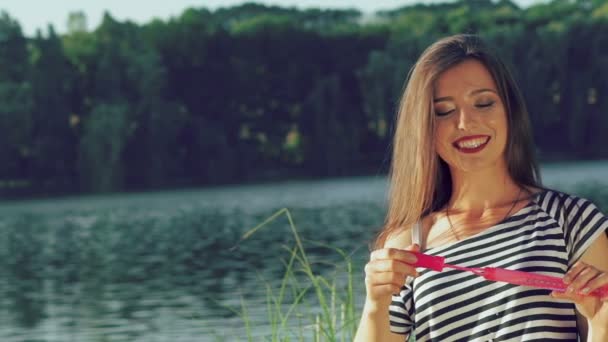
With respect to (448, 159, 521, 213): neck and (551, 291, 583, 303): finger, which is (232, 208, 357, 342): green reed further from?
(551, 291, 583, 303): finger

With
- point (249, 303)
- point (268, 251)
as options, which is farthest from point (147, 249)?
point (249, 303)

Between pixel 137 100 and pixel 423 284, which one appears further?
pixel 137 100

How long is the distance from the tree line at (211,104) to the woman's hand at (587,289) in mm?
48284

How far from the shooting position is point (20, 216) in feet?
141

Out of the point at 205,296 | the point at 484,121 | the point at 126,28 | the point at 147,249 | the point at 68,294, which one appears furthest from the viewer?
the point at 126,28

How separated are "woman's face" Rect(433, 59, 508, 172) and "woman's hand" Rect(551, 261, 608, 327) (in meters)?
0.34

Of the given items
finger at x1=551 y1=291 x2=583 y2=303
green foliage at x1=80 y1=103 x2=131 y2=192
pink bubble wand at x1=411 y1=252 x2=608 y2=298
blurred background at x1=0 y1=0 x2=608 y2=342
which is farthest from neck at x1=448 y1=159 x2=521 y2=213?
green foliage at x1=80 y1=103 x2=131 y2=192

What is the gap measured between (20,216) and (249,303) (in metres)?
27.7

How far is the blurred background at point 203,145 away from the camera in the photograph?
20.6m

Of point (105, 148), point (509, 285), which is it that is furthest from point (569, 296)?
point (105, 148)

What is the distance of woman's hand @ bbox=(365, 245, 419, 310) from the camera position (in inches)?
77.7

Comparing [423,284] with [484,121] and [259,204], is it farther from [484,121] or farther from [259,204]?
[259,204]

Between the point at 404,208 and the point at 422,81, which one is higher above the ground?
the point at 422,81

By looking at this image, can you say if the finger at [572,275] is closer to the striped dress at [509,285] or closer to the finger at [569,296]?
the finger at [569,296]
